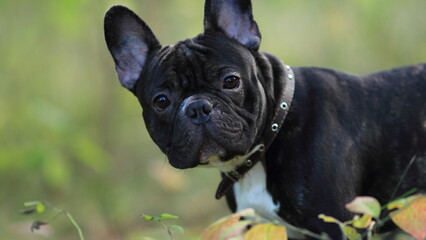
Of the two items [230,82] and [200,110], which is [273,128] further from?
[200,110]

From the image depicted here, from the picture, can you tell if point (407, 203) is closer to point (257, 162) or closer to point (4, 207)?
point (257, 162)

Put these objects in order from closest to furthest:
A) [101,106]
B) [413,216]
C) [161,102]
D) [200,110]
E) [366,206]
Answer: [366,206]
[413,216]
[200,110]
[161,102]
[101,106]

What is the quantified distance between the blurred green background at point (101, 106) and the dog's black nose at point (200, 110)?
5.54 ft

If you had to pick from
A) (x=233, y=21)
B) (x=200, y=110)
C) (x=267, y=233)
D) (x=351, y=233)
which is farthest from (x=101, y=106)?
(x=267, y=233)

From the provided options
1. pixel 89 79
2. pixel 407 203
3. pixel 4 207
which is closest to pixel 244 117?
pixel 407 203

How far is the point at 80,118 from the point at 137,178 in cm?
210

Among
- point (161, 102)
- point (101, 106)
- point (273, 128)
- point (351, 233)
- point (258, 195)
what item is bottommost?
point (101, 106)

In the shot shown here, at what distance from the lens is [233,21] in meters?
4.02

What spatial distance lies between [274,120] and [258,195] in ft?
1.47

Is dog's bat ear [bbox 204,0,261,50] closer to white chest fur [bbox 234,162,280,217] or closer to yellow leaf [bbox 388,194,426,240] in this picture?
white chest fur [bbox 234,162,280,217]

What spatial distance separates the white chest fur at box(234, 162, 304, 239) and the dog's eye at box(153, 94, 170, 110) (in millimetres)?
611

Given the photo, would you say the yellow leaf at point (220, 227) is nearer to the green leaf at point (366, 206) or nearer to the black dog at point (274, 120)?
the green leaf at point (366, 206)

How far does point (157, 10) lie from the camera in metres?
8.44

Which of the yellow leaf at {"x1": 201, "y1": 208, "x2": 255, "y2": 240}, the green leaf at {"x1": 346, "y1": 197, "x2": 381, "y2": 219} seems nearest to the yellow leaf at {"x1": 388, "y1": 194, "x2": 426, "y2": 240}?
the green leaf at {"x1": 346, "y1": 197, "x2": 381, "y2": 219}
